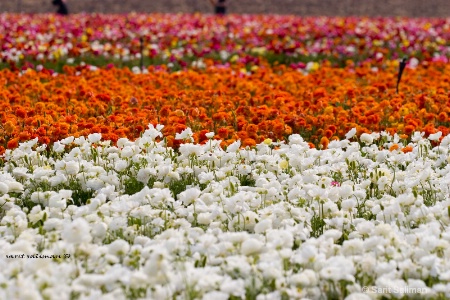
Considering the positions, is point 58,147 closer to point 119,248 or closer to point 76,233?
point 119,248

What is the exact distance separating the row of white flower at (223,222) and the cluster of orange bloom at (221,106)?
300 millimetres

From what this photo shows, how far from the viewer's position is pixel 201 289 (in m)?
3.71

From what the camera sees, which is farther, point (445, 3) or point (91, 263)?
point (445, 3)

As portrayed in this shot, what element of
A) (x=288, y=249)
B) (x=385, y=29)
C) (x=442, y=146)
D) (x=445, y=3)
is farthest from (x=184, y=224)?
(x=445, y=3)

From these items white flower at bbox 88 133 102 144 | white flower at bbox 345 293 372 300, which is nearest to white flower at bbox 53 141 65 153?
white flower at bbox 88 133 102 144

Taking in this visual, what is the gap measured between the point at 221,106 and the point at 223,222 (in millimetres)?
3523

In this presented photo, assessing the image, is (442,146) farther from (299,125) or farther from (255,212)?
(255,212)

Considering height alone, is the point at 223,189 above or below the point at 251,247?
below

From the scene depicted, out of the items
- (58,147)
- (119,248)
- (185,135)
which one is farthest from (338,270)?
(58,147)

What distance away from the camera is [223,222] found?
5008 millimetres

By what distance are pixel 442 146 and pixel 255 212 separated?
2.33m

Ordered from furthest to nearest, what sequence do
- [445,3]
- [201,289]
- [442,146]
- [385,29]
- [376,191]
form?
1. [445,3]
2. [385,29]
3. [442,146]
4. [376,191]
5. [201,289]

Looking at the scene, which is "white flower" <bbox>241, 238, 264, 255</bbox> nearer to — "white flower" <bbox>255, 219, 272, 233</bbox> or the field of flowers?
the field of flowers

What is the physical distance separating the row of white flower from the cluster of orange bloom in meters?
0.30
